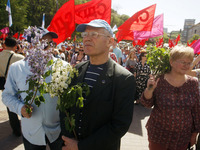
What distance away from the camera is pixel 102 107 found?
1.50m

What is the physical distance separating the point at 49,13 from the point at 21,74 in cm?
3179

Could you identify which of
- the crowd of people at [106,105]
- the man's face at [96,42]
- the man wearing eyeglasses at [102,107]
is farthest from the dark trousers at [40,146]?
the man's face at [96,42]

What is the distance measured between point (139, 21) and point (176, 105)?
177 inches

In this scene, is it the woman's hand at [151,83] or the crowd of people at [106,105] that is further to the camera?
the woman's hand at [151,83]

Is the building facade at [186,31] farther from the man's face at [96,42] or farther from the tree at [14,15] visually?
the man's face at [96,42]

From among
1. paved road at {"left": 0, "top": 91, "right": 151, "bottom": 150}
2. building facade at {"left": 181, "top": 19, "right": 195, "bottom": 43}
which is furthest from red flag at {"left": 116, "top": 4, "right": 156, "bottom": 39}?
building facade at {"left": 181, "top": 19, "right": 195, "bottom": 43}

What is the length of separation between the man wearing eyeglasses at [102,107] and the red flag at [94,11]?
313 centimetres

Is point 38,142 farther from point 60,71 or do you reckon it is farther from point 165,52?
point 165,52

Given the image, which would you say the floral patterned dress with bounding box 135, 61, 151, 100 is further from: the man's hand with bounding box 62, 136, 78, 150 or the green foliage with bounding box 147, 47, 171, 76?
the man's hand with bounding box 62, 136, 78, 150

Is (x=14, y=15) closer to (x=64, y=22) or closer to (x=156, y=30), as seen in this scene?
(x=156, y=30)

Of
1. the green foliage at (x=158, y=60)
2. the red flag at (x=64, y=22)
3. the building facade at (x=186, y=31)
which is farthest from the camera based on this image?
the building facade at (x=186, y=31)

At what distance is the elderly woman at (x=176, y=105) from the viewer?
6.45 feet

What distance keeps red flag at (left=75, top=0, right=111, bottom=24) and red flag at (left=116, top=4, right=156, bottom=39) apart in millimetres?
1320

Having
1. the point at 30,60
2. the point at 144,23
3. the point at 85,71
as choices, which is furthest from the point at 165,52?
the point at 144,23
